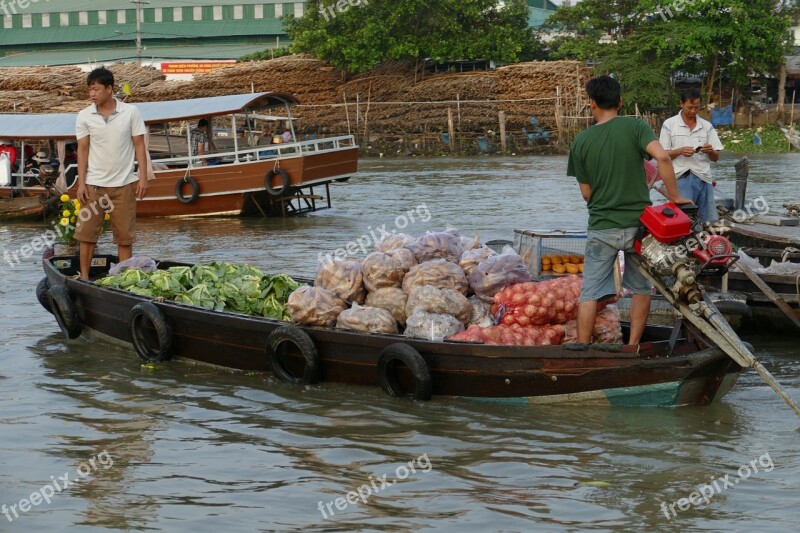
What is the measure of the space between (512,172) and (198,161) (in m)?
11.5

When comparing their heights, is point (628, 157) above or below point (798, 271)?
above

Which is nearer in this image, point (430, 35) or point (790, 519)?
point (790, 519)

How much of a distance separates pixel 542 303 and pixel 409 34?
31.5 metres

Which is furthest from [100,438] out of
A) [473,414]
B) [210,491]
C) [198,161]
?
[198,161]

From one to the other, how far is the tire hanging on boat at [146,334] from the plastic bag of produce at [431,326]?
1.83 m

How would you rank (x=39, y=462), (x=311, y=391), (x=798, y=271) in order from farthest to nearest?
(x=798, y=271), (x=311, y=391), (x=39, y=462)

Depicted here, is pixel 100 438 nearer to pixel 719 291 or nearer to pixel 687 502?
pixel 687 502

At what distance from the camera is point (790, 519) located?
5.02 meters

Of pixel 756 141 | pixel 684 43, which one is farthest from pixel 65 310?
pixel 756 141

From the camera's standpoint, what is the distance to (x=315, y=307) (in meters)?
7.11

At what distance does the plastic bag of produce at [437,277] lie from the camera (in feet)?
23.5

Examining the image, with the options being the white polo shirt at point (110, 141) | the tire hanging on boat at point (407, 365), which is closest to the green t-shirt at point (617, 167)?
the tire hanging on boat at point (407, 365)

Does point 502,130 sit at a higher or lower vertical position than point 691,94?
lower

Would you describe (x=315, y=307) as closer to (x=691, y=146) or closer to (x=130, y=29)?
(x=691, y=146)
